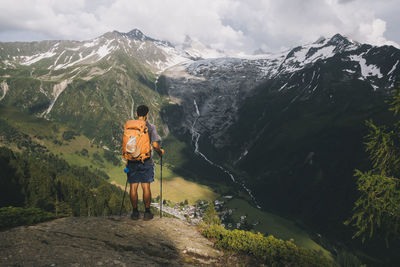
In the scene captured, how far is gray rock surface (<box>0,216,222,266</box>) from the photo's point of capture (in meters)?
9.36

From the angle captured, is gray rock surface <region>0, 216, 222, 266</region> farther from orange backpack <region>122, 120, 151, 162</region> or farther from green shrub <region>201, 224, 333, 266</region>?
orange backpack <region>122, 120, 151, 162</region>

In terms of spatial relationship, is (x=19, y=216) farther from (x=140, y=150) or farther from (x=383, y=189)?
(x=383, y=189)

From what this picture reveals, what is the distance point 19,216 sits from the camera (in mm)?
12812

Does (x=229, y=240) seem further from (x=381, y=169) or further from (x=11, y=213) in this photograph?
(x=11, y=213)

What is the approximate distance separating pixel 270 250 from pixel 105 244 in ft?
24.7

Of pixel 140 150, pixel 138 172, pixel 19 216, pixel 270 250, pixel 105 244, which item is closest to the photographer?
pixel 105 244

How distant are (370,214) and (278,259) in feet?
17.1

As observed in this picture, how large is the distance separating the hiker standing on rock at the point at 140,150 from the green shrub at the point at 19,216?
512cm

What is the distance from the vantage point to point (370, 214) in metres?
12.7

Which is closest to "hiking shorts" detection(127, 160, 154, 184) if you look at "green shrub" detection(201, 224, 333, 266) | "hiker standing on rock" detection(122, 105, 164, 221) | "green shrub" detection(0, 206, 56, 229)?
"hiker standing on rock" detection(122, 105, 164, 221)

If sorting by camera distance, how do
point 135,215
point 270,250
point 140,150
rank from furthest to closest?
point 135,215
point 140,150
point 270,250

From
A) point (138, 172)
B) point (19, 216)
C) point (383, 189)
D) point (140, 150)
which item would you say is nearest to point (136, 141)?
point (140, 150)

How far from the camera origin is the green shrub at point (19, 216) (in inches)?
476

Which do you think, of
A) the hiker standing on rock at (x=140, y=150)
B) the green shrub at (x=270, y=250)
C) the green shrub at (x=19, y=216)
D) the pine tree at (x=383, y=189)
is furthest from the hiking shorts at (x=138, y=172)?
the pine tree at (x=383, y=189)
